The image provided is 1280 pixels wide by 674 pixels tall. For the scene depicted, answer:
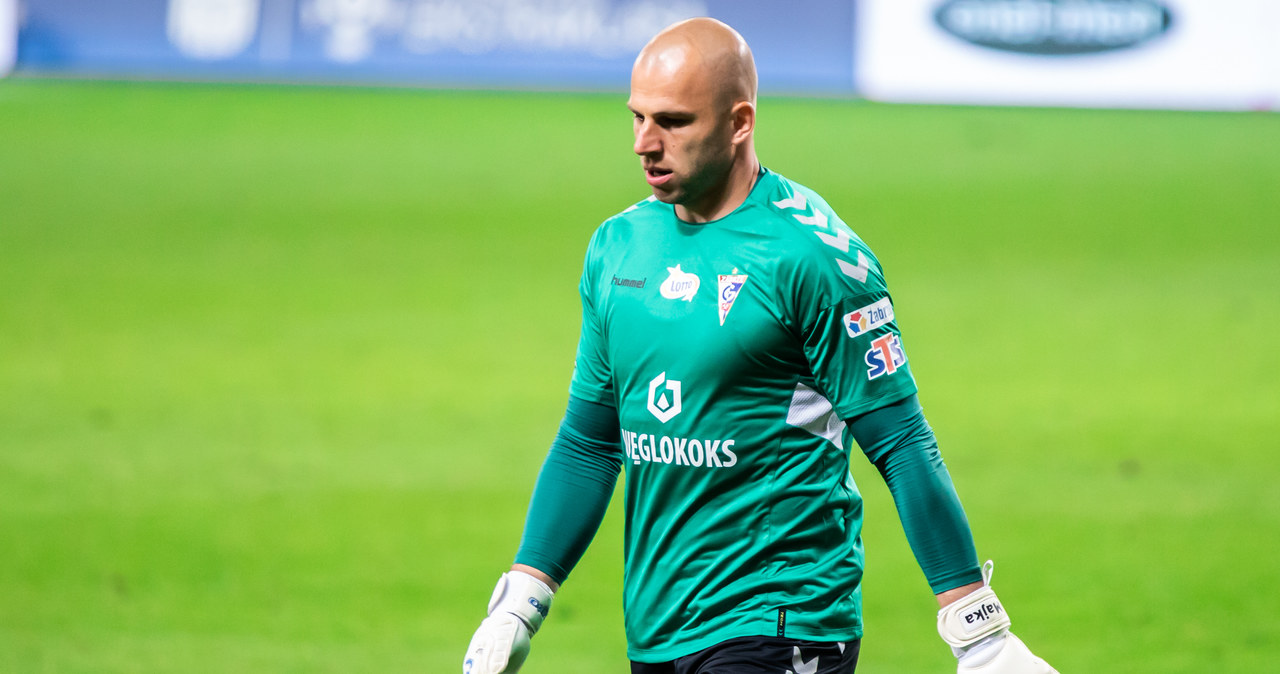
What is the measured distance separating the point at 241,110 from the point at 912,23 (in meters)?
7.44

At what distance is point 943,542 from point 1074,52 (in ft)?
48.8

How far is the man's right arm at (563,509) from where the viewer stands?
3629 millimetres

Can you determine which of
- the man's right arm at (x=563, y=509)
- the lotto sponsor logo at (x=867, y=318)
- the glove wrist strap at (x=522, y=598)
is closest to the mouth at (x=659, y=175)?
the lotto sponsor logo at (x=867, y=318)

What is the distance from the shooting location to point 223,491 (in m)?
8.35

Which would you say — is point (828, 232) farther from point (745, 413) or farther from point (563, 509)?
point (563, 509)

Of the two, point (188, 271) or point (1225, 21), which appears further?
point (1225, 21)

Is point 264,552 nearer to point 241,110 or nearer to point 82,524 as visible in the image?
point 82,524

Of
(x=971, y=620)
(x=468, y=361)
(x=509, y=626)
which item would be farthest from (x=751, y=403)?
(x=468, y=361)

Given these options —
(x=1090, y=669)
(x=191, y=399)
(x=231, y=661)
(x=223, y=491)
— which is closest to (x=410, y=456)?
(x=223, y=491)

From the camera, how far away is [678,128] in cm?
337

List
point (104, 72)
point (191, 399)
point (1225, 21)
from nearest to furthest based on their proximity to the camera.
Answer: point (191, 399)
point (1225, 21)
point (104, 72)

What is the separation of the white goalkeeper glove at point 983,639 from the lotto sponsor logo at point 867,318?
594 millimetres

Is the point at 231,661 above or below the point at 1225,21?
below

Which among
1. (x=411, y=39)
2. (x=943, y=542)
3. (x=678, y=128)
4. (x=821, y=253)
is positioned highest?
(x=411, y=39)
